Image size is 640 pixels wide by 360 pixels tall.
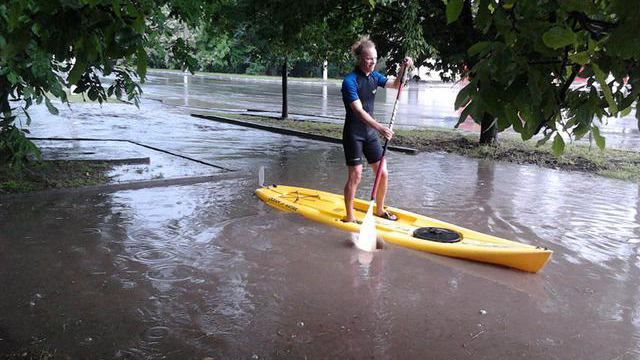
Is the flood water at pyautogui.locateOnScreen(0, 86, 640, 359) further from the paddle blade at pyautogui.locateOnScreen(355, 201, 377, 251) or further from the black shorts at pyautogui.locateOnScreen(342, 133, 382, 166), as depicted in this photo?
the black shorts at pyautogui.locateOnScreen(342, 133, 382, 166)

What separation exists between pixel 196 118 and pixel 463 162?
9328 mm

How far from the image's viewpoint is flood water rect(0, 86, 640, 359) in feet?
12.2

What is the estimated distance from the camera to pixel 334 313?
4164mm

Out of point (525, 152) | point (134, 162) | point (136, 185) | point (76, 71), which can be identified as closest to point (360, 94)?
point (136, 185)

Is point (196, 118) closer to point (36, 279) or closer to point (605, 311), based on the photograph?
point (36, 279)

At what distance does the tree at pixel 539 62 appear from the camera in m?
2.08

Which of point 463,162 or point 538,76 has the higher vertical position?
point 538,76

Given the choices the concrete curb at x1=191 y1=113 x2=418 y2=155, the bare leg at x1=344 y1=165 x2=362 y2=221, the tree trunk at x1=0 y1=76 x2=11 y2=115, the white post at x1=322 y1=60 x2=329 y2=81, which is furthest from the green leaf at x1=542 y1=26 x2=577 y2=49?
the white post at x1=322 y1=60 x2=329 y2=81

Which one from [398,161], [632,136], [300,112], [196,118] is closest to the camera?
[398,161]

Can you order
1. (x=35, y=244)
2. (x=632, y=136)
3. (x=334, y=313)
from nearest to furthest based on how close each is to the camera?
1. (x=334, y=313)
2. (x=35, y=244)
3. (x=632, y=136)

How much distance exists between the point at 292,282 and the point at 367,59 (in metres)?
2.55

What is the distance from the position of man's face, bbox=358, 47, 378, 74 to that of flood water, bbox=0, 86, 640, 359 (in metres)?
1.79

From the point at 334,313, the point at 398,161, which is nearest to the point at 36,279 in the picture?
the point at 334,313

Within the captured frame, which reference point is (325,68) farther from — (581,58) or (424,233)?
(581,58)
